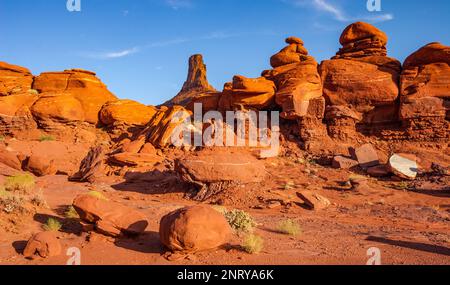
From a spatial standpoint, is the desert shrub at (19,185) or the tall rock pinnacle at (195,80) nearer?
the desert shrub at (19,185)

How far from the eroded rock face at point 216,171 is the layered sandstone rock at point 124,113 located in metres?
11.4

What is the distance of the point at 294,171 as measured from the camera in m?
15.2

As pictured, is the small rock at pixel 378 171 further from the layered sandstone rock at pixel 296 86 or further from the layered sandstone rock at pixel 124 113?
the layered sandstone rock at pixel 124 113

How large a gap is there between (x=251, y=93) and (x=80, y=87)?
11823 mm

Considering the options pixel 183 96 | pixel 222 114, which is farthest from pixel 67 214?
pixel 183 96

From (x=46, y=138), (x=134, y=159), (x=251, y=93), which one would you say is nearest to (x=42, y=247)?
(x=134, y=159)

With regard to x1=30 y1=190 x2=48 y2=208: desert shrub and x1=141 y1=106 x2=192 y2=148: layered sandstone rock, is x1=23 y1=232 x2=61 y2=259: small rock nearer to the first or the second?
x1=30 y1=190 x2=48 y2=208: desert shrub

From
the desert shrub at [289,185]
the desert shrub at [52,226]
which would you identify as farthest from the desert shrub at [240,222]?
the desert shrub at [289,185]

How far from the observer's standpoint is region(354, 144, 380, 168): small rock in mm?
15539

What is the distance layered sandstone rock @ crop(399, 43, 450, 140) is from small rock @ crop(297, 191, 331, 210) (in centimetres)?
966

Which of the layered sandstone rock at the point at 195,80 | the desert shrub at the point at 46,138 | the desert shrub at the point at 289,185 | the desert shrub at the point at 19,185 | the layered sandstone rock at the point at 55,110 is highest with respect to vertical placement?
the layered sandstone rock at the point at 195,80

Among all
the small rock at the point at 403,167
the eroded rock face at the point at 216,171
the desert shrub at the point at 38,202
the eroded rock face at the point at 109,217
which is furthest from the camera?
the small rock at the point at 403,167

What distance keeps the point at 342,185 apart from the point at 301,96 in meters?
6.58

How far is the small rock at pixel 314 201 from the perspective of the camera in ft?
33.2
